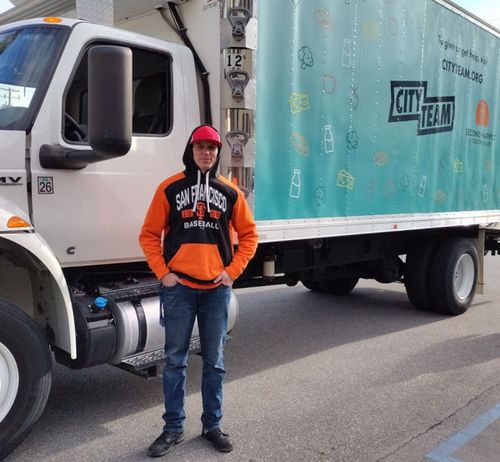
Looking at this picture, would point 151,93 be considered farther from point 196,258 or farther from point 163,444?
point 163,444

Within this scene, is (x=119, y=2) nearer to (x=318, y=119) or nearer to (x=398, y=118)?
(x=318, y=119)

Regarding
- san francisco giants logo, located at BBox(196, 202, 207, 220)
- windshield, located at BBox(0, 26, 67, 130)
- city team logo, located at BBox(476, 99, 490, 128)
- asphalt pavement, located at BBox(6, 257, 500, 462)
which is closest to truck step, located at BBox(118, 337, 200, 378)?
asphalt pavement, located at BBox(6, 257, 500, 462)

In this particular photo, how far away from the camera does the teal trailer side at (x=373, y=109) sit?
444 centimetres

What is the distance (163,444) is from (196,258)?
3.74 feet

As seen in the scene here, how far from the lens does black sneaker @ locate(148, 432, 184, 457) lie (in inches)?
131

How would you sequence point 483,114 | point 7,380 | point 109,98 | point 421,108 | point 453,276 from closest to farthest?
1. point 109,98
2. point 7,380
3. point 421,108
4. point 453,276
5. point 483,114

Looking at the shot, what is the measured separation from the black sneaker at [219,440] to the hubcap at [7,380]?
1.16 metres

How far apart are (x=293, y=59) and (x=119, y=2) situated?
1432mm

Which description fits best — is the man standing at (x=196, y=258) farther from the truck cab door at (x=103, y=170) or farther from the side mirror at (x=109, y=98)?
the truck cab door at (x=103, y=170)

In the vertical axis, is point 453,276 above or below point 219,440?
above

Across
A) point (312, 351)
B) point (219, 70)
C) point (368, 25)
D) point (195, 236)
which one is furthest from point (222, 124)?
point (312, 351)

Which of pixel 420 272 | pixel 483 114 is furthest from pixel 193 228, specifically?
pixel 483 114

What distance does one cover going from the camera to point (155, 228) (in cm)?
333

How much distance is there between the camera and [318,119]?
4.78 m
